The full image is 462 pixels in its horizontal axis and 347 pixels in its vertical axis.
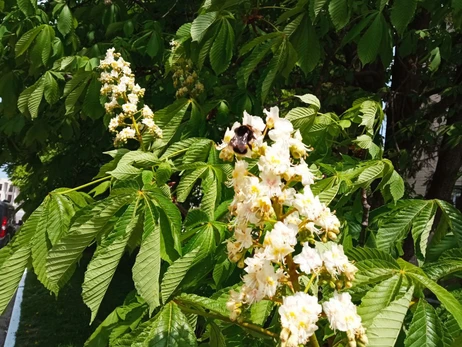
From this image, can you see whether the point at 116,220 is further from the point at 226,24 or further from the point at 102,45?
the point at 102,45

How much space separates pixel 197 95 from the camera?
2367 mm

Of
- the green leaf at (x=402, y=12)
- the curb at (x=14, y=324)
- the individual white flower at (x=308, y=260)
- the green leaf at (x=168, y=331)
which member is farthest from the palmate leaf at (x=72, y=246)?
the curb at (x=14, y=324)

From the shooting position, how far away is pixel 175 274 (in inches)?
48.1

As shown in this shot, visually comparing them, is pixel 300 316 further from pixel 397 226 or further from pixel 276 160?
pixel 397 226

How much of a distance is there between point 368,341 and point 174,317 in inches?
16.1

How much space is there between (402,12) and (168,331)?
4.31 ft

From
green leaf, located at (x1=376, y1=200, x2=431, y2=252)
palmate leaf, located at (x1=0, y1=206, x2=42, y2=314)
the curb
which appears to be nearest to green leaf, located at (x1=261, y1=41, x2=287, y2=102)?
green leaf, located at (x1=376, y1=200, x2=431, y2=252)

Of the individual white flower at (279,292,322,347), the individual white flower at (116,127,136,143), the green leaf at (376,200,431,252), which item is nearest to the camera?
the individual white flower at (279,292,322,347)

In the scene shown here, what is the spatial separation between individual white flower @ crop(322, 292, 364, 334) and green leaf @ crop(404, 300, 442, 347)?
0.14 meters

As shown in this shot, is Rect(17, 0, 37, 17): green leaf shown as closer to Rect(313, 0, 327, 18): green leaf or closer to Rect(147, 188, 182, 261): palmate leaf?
Rect(313, 0, 327, 18): green leaf

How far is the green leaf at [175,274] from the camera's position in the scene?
1176mm

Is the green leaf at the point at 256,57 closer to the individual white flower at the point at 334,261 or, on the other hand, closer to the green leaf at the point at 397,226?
the green leaf at the point at 397,226

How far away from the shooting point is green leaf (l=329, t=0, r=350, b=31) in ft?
6.02

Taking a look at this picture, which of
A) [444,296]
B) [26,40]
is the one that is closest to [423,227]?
[444,296]
